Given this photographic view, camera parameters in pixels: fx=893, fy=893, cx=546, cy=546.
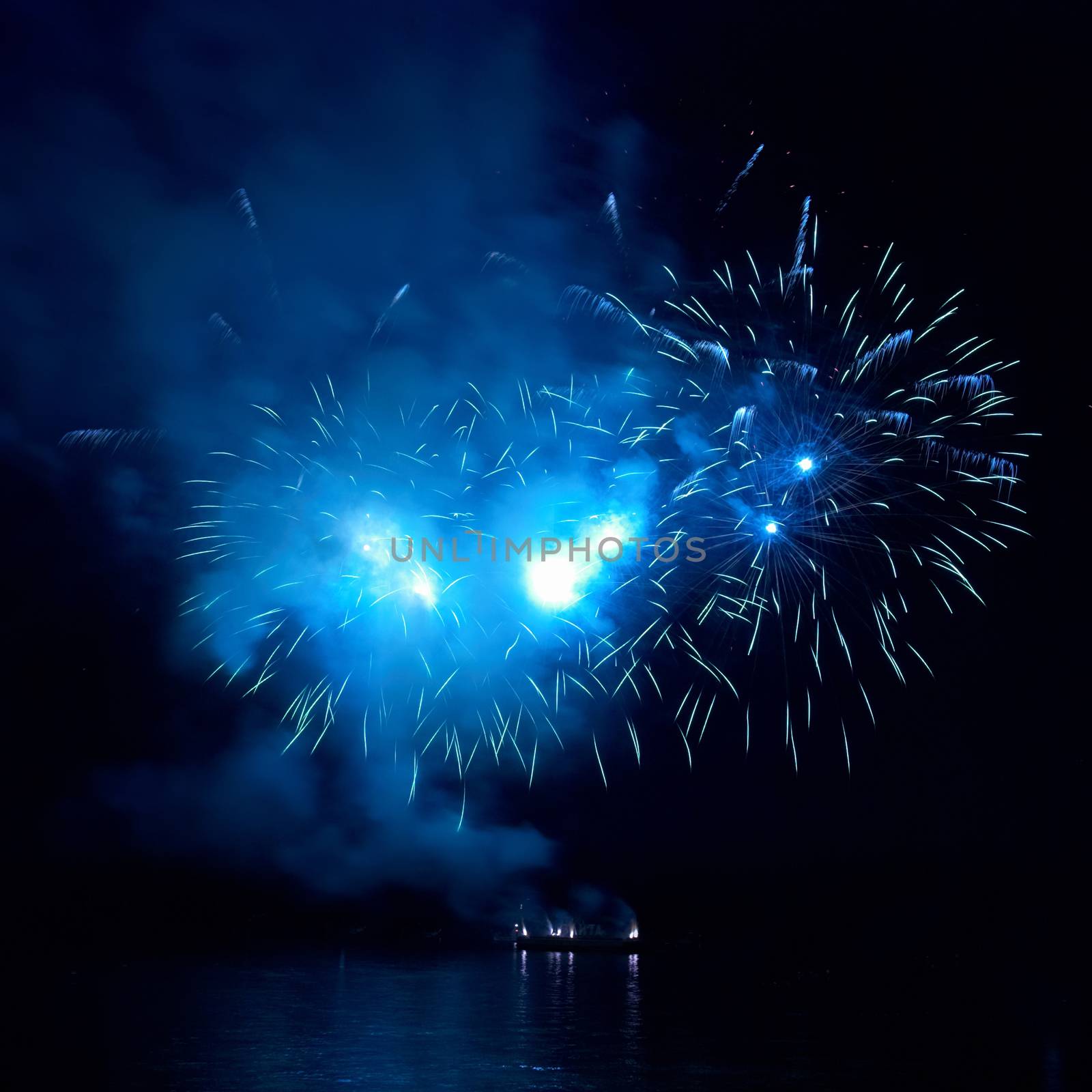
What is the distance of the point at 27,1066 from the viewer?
68.4 ft

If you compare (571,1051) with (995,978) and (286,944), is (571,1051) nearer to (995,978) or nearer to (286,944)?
(995,978)

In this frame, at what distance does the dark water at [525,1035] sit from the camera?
21.3 metres

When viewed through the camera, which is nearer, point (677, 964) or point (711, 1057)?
point (711, 1057)

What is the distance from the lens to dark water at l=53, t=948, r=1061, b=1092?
21344mm

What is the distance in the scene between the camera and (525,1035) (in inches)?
1160

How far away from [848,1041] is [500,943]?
94.4 meters

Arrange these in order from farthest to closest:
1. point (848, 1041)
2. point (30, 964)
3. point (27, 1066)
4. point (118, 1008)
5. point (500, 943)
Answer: point (500, 943), point (30, 964), point (118, 1008), point (848, 1041), point (27, 1066)

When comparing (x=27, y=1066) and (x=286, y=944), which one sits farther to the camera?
(x=286, y=944)

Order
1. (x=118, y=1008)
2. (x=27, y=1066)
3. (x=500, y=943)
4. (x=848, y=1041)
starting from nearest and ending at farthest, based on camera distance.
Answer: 1. (x=27, y=1066)
2. (x=848, y=1041)
3. (x=118, y=1008)
4. (x=500, y=943)

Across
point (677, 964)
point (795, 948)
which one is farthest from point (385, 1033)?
point (795, 948)

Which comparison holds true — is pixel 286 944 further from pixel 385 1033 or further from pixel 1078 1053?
pixel 1078 1053

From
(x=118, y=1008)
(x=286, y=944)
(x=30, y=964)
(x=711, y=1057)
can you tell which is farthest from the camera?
(x=286, y=944)

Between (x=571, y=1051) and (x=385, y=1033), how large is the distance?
21.8 ft

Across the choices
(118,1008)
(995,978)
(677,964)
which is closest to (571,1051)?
(118,1008)
